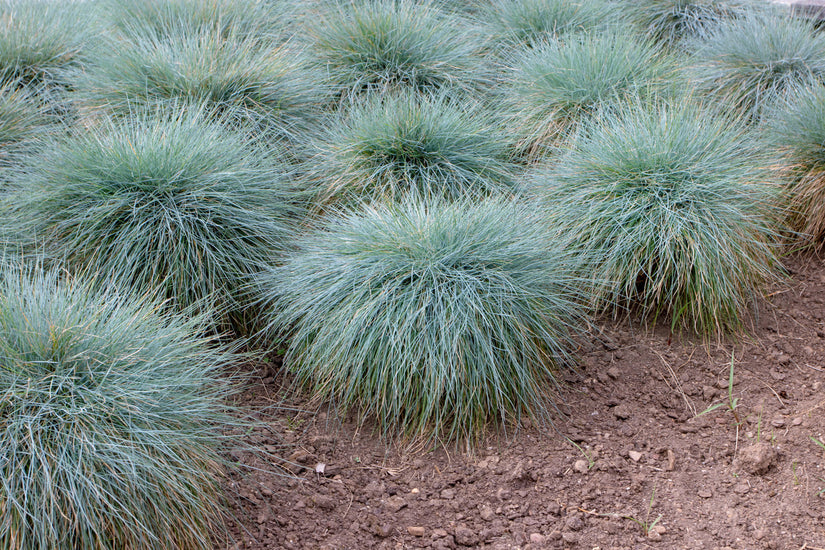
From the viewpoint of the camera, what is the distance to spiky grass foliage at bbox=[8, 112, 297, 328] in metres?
3.54

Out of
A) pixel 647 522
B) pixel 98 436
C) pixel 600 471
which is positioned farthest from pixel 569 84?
pixel 98 436

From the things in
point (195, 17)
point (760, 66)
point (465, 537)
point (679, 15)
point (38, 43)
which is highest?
point (679, 15)

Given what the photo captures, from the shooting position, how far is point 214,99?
14.7ft

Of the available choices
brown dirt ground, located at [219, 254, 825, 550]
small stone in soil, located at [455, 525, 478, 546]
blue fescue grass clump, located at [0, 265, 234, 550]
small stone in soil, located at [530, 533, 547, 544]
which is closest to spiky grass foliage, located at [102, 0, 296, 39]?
brown dirt ground, located at [219, 254, 825, 550]

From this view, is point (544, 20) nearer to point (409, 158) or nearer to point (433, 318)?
point (409, 158)

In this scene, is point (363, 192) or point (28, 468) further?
point (363, 192)

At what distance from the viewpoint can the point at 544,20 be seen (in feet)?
18.6

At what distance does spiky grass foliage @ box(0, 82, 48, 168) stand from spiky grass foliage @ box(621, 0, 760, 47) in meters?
4.41

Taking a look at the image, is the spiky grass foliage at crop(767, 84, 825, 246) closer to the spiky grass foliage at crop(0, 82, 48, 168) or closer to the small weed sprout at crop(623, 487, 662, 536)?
the small weed sprout at crop(623, 487, 662, 536)

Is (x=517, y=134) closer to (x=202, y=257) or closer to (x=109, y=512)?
(x=202, y=257)

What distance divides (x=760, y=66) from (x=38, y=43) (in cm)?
497

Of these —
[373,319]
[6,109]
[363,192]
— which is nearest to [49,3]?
[6,109]

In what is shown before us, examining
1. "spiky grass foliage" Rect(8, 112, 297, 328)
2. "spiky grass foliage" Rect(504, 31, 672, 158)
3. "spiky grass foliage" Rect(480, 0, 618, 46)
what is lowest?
"spiky grass foliage" Rect(8, 112, 297, 328)

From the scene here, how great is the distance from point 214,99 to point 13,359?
247 centimetres
